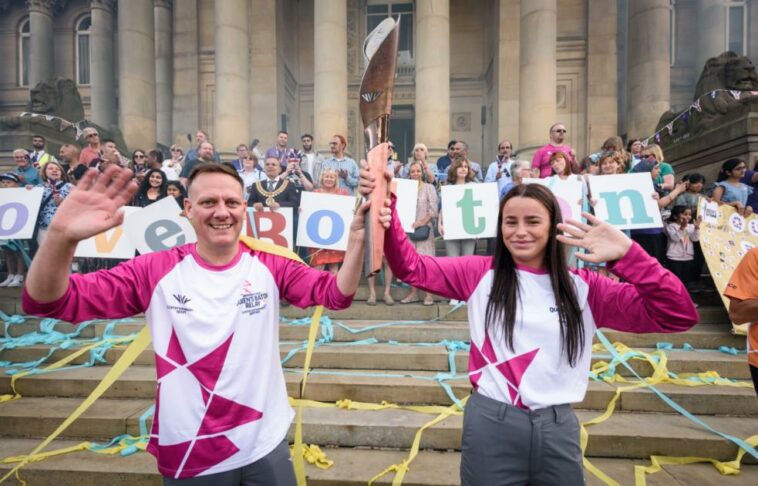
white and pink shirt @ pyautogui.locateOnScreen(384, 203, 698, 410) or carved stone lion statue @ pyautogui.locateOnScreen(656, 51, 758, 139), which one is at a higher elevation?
carved stone lion statue @ pyautogui.locateOnScreen(656, 51, 758, 139)

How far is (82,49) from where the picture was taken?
96.1 ft

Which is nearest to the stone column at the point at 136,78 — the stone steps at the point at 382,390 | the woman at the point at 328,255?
the woman at the point at 328,255

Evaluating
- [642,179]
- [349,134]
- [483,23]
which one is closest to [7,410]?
[642,179]

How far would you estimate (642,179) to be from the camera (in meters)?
6.67

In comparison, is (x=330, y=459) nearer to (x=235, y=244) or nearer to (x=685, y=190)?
(x=235, y=244)

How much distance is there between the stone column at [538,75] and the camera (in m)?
14.5

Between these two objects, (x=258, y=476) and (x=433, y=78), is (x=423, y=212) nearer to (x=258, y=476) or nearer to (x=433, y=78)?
(x=258, y=476)

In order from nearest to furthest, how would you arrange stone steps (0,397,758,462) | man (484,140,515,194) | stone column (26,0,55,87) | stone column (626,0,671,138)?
stone steps (0,397,758,462), man (484,140,515,194), stone column (626,0,671,138), stone column (26,0,55,87)

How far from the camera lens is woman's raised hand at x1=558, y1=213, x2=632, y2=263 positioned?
1.88 metres

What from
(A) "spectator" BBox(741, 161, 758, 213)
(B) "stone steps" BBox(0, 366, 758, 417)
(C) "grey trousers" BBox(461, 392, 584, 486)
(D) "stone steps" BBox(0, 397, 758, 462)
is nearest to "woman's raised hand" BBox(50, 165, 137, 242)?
(C) "grey trousers" BBox(461, 392, 584, 486)

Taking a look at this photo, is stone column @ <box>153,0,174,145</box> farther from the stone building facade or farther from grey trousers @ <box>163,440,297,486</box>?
grey trousers @ <box>163,440,297,486</box>

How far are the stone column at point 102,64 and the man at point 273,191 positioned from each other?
20.6m

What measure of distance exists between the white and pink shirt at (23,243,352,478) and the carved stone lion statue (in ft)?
36.6

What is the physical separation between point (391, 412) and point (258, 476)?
2.70m
